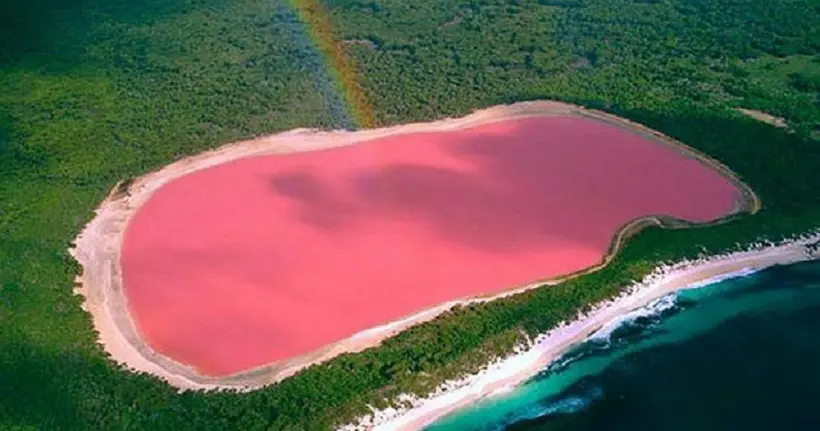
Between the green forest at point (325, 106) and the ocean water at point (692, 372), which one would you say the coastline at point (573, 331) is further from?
the green forest at point (325, 106)

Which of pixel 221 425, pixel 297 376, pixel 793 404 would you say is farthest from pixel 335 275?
pixel 793 404

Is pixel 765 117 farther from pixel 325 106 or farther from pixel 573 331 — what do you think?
pixel 325 106

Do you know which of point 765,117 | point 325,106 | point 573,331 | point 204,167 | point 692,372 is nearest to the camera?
point 692,372

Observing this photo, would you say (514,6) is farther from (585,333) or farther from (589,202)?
(585,333)

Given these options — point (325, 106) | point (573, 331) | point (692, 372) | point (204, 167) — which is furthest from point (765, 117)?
point (204, 167)

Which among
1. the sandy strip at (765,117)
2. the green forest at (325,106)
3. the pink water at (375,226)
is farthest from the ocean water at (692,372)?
the sandy strip at (765,117)
